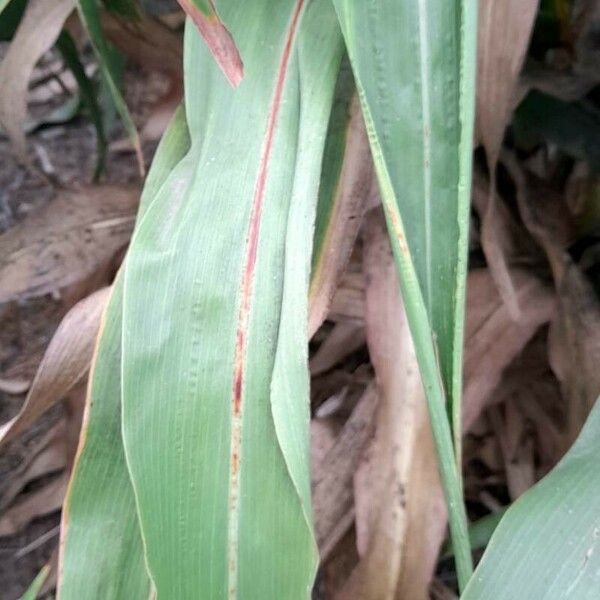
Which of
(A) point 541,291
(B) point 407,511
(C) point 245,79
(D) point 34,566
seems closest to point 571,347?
(A) point 541,291

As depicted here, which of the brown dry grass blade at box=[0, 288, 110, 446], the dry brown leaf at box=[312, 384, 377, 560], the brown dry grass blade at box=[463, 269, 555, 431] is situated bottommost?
the dry brown leaf at box=[312, 384, 377, 560]

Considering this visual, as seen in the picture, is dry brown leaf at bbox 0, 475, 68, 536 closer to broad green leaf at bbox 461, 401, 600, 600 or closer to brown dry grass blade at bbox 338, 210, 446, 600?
brown dry grass blade at bbox 338, 210, 446, 600

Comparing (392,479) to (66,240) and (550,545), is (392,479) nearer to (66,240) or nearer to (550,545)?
(550,545)

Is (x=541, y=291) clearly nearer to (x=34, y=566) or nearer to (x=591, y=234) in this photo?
(x=591, y=234)

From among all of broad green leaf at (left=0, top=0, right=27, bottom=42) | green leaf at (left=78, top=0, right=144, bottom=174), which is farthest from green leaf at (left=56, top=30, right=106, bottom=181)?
green leaf at (left=78, top=0, right=144, bottom=174)

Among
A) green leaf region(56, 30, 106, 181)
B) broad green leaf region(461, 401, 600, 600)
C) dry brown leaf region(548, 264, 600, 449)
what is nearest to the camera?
broad green leaf region(461, 401, 600, 600)
